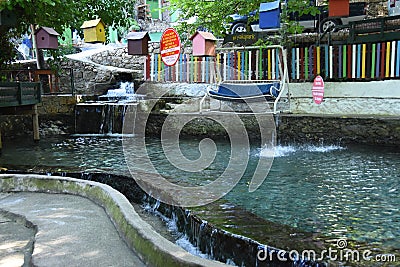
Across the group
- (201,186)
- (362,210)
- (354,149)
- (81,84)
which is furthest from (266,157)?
(81,84)

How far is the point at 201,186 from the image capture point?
14.3 ft

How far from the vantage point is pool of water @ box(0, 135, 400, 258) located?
3.27 meters

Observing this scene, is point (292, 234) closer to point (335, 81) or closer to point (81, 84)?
point (335, 81)

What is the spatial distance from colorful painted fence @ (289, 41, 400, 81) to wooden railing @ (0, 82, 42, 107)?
198 inches

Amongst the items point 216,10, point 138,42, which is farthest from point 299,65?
point 138,42

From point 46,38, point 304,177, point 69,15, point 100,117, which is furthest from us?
point 100,117

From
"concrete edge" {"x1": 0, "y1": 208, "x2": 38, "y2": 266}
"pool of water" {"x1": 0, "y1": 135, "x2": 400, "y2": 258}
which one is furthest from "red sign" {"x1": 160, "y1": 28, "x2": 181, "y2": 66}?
"concrete edge" {"x1": 0, "y1": 208, "x2": 38, "y2": 266}

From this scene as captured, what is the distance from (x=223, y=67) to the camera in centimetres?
918

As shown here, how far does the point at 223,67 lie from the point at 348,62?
255 cm

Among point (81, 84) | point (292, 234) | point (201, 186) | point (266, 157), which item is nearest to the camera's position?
point (292, 234)

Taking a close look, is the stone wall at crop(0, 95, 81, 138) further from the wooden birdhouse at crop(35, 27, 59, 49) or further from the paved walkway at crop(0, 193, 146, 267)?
the paved walkway at crop(0, 193, 146, 267)

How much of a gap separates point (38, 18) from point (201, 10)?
3.46 metres

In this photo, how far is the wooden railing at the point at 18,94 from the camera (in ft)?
22.7

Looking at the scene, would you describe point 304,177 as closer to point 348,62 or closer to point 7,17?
point 348,62
